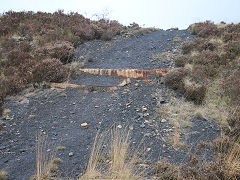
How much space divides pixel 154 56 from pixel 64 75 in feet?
A: 14.4

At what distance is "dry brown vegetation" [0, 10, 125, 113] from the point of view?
8344 mm

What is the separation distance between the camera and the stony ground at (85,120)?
477cm

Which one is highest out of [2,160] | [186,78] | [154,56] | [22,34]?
[22,34]

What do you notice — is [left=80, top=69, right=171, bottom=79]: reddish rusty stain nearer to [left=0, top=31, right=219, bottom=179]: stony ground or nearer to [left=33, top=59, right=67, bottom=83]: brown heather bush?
[left=0, top=31, right=219, bottom=179]: stony ground

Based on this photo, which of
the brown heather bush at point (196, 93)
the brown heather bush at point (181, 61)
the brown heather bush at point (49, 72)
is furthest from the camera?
the brown heather bush at point (181, 61)

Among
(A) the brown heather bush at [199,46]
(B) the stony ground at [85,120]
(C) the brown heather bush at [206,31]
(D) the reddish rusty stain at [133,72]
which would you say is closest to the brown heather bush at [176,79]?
(B) the stony ground at [85,120]

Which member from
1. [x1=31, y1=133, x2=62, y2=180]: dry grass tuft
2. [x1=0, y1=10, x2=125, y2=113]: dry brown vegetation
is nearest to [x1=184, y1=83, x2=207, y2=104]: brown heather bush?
[x1=31, y1=133, x2=62, y2=180]: dry grass tuft

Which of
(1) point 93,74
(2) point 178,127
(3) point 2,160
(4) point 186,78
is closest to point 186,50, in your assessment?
(4) point 186,78

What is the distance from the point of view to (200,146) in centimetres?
492

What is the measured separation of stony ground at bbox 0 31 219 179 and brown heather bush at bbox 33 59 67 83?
0.52 m

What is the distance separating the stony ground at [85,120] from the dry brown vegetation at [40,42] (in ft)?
2.15

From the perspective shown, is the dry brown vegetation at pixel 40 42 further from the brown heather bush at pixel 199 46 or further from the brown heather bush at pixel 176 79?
the brown heather bush at pixel 199 46

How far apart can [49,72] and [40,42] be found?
3696 millimetres

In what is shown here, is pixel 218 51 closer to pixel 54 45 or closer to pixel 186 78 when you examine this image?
pixel 186 78
